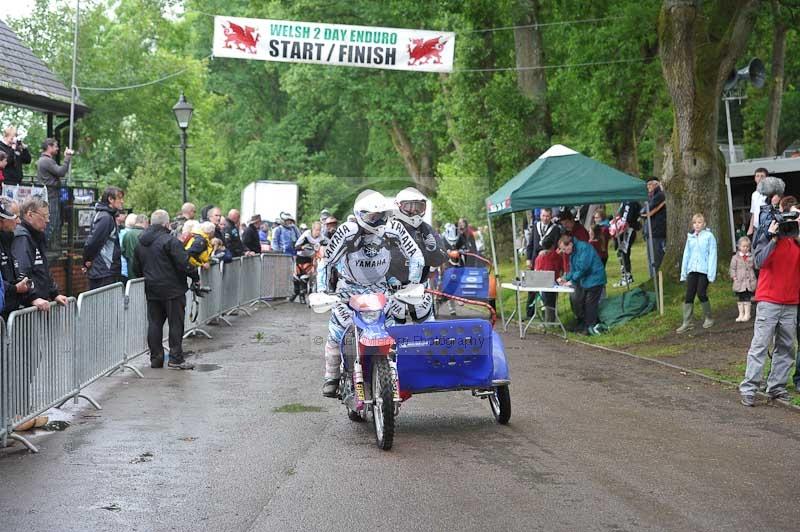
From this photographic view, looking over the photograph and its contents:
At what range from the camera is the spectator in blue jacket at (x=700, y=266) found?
17766 mm

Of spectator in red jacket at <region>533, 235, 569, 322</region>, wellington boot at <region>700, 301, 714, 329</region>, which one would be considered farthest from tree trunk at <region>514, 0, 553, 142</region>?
wellington boot at <region>700, 301, 714, 329</region>

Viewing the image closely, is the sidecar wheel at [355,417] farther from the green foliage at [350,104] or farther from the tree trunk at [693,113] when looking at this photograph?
the tree trunk at [693,113]

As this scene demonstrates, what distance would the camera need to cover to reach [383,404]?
361 inches

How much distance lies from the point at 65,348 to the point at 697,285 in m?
10.3

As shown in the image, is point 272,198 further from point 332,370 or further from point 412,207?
point 332,370

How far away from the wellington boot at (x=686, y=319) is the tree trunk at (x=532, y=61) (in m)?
15.0

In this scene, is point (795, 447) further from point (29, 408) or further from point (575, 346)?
point (575, 346)

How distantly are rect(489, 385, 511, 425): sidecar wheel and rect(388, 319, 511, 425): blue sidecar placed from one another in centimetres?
13

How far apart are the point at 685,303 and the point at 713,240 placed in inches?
42.4

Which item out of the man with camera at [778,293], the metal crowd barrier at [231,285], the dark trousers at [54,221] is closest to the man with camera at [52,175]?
the dark trousers at [54,221]

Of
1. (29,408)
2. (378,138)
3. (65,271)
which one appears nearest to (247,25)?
(65,271)

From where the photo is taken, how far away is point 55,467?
869cm

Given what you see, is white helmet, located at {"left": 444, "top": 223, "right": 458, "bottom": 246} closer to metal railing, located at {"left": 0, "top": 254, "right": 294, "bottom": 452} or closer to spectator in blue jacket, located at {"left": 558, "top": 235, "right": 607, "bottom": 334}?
spectator in blue jacket, located at {"left": 558, "top": 235, "right": 607, "bottom": 334}

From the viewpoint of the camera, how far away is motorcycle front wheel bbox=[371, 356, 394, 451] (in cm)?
913
